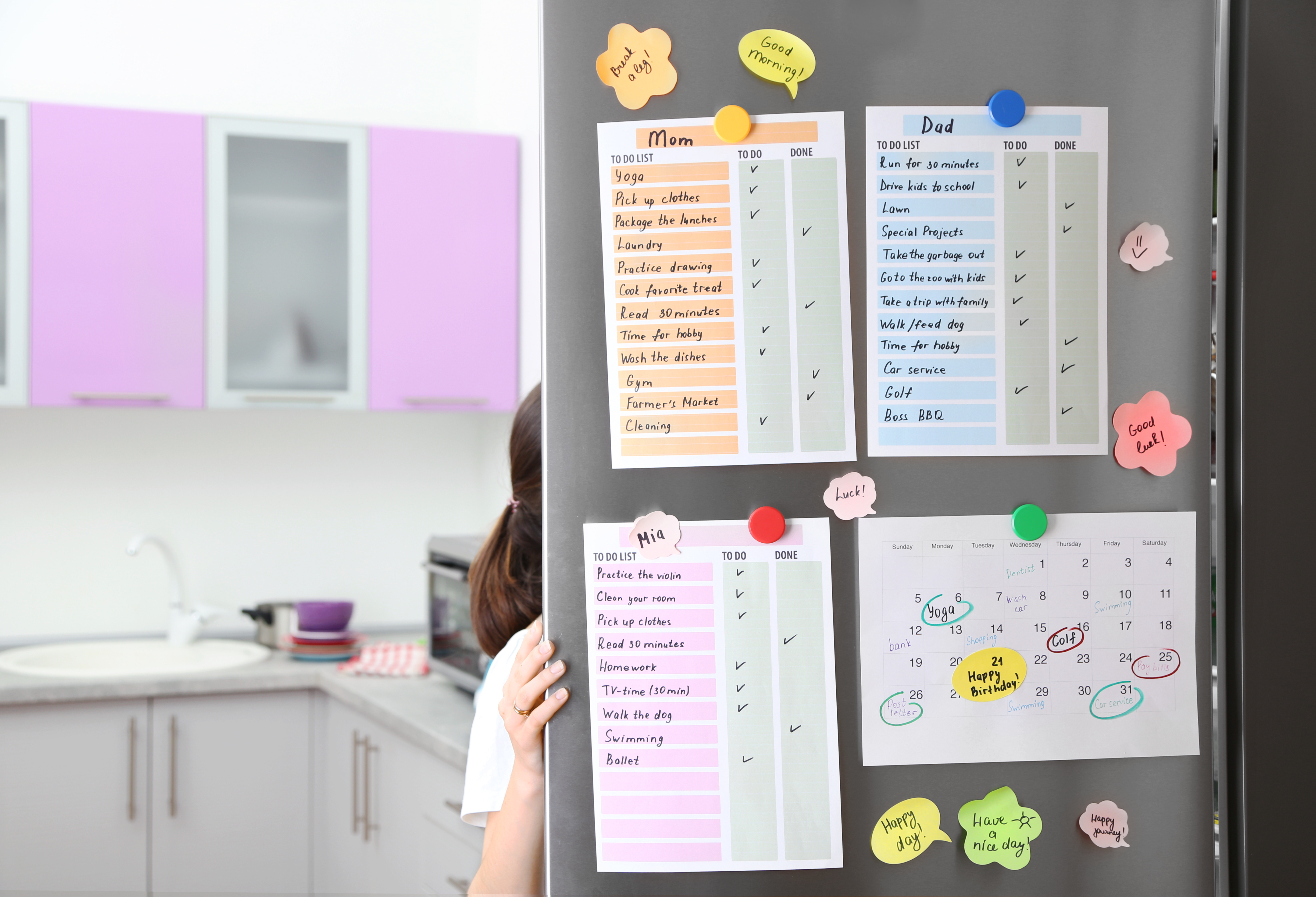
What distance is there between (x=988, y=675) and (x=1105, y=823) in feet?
0.50

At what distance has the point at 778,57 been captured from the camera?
0.74m

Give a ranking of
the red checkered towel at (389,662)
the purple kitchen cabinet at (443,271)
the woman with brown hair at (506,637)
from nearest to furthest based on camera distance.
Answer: the woman with brown hair at (506,637) < the red checkered towel at (389,662) < the purple kitchen cabinet at (443,271)

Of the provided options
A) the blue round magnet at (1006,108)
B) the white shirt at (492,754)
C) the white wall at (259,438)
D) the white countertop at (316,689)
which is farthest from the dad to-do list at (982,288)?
the white wall at (259,438)

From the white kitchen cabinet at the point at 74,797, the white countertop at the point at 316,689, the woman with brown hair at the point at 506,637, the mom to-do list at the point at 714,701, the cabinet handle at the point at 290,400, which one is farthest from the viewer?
the cabinet handle at the point at 290,400

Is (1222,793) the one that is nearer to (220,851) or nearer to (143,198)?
(220,851)

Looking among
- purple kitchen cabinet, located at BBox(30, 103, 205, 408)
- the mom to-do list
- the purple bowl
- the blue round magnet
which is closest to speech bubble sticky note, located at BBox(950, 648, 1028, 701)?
the mom to-do list

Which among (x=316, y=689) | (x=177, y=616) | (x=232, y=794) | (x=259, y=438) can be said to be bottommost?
(x=232, y=794)

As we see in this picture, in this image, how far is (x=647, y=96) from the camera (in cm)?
74

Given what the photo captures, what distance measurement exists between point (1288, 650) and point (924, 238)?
45 cm

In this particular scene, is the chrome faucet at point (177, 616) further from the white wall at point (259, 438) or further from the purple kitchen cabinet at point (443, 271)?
the purple kitchen cabinet at point (443, 271)

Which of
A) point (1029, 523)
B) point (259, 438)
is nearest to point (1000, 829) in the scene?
point (1029, 523)

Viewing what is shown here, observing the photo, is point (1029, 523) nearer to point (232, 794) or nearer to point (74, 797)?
point (232, 794)

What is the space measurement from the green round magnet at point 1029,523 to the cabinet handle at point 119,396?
7.20ft

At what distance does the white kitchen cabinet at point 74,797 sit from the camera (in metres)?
2.07
